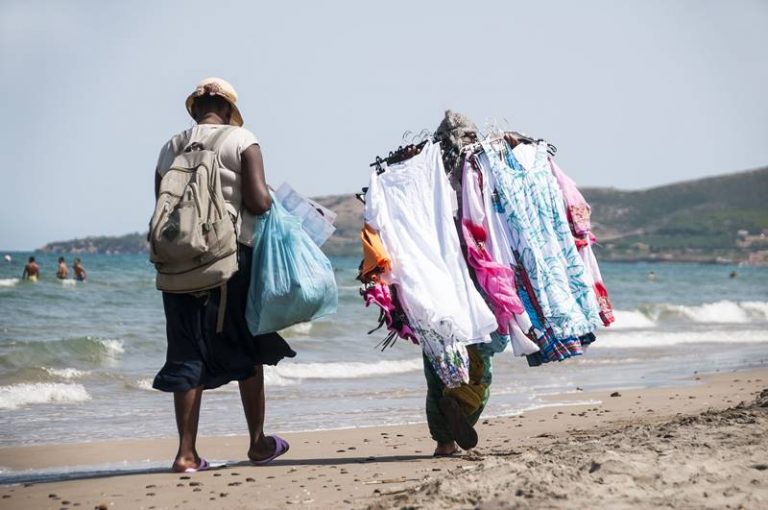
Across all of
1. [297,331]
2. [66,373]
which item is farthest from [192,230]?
[297,331]

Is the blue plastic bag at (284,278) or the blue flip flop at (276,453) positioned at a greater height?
the blue plastic bag at (284,278)

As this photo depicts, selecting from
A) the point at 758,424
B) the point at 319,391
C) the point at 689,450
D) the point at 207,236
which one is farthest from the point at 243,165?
the point at 319,391

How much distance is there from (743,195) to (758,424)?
8716 centimetres

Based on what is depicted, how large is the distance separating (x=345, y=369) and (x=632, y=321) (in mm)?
13270

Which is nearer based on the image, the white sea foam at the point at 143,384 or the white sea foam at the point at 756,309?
the white sea foam at the point at 143,384

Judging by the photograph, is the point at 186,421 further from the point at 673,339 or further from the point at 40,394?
the point at 673,339

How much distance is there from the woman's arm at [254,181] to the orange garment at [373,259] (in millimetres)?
513

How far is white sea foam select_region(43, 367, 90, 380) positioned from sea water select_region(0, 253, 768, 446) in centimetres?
2

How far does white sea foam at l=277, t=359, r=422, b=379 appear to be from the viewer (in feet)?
40.1

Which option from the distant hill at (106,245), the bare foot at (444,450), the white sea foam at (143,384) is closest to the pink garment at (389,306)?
the bare foot at (444,450)

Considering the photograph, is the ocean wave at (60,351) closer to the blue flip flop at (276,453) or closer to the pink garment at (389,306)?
the blue flip flop at (276,453)

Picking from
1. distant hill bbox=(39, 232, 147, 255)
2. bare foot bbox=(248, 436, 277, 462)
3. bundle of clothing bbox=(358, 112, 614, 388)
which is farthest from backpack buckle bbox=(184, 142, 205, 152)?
distant hill bbox=(39, 232, 147, 255)

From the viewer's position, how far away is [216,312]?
17.0ft

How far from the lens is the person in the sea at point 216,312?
5.14 m
